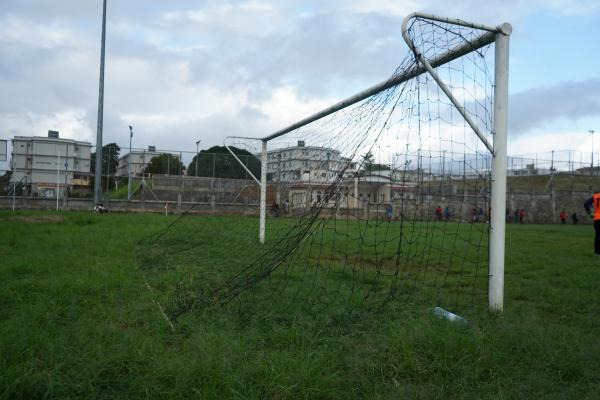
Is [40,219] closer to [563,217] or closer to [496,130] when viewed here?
[496,130]

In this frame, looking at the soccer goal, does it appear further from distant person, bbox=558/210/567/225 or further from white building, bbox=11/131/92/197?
distant person, bbox=558/210/567/225

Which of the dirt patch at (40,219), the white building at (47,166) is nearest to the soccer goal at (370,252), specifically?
the dirt patch at (40,219)

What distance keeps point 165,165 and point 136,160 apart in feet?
6.97

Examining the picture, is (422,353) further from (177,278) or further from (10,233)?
(10,233)

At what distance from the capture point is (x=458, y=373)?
8.33ft

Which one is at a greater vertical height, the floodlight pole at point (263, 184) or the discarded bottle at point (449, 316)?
the floodlight pole at point (263, 184)

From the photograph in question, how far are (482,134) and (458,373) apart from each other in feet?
7.16

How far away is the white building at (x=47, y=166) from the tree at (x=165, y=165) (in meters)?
3.31

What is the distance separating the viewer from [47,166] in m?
23.9

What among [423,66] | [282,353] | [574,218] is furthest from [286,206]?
[574,218]

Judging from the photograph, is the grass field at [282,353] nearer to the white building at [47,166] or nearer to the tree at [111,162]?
the white building at [47,166]

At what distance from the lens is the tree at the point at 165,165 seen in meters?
26.8

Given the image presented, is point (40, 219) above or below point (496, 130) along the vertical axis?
below

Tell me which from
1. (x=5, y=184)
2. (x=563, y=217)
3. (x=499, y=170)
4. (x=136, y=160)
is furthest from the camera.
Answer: (x=563, y=217)
